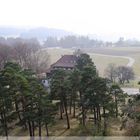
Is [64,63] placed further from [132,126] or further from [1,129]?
[132,126]

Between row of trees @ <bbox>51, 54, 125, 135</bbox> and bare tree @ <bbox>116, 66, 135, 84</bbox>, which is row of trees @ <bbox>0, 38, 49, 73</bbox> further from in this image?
row of trees @ <bbox>51, 54, 125, 135</bbox>

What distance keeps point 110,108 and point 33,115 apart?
14.8ft

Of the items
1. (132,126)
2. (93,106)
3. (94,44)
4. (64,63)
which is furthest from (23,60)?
(94,44)

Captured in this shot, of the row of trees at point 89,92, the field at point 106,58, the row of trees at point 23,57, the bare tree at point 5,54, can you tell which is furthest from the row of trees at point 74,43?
the row of trees at point 89,92

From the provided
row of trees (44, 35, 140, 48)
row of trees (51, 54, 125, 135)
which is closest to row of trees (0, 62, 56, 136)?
A: row of trees (51, 54, 125, 135)

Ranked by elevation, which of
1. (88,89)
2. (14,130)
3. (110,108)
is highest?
(88,89)

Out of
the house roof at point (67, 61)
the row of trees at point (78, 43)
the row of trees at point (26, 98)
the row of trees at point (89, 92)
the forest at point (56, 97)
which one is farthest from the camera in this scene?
the row of trees at point (78, 43)

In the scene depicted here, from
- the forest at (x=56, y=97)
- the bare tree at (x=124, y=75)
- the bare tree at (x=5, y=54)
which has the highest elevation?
the bare tree at (x=5, y=54)

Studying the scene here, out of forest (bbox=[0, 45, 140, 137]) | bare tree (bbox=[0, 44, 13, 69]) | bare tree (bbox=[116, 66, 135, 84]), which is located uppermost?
bare tree (bbox=[0, 44, 13, 69])

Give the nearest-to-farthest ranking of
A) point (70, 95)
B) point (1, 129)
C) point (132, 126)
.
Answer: point (132, 126), point (1, 129), point (70, 95)

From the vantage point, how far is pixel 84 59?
28.7 metres

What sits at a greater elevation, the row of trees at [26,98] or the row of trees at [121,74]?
the row of trees at [26,98]

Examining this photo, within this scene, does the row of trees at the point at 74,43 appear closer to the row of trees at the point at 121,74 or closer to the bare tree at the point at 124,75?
the row of trees at the point at 121,74

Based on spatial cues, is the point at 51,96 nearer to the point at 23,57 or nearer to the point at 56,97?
the point at 56,97
